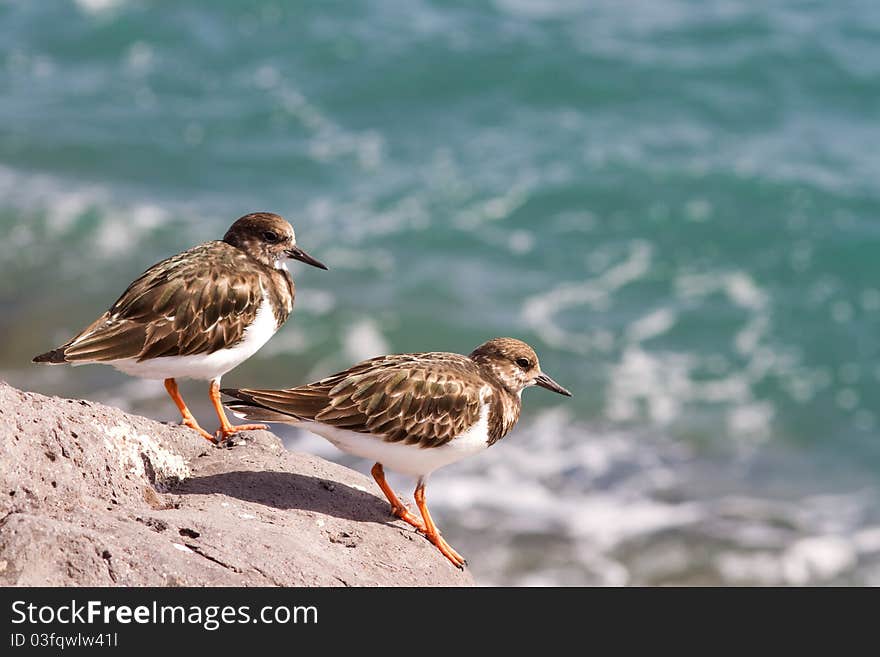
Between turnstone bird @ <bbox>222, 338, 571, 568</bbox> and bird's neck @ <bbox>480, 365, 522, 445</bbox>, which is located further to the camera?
bird's neck @ <bbox>480, 365, 522, 445</bbox>

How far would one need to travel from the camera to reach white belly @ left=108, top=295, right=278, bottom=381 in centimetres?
855

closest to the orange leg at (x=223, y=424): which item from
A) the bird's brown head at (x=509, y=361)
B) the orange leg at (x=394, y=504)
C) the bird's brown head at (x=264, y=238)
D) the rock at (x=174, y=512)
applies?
the rock at (x=174, y=512)

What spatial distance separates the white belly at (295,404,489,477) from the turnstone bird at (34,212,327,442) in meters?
1.14

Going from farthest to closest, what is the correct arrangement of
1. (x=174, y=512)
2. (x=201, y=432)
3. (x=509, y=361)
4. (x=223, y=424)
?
1. (x=223, y=424)
2. (x=201, y=432)
3. (x=509, y=361)
4. (x=174, y=512)

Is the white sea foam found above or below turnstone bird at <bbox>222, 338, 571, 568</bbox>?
above

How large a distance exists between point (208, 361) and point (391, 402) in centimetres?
167

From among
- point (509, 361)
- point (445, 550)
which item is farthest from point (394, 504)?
point (509, 361)

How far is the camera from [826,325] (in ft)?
69.6

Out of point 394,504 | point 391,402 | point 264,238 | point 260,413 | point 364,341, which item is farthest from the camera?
point 364,341

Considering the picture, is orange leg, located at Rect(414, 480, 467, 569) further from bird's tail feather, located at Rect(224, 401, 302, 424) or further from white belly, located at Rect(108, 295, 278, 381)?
white belly, located at Rect(108, 295, 278, 381)

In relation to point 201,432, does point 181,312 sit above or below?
above

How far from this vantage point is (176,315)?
8.50 m

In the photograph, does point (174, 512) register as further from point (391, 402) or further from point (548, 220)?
point (548, 220)

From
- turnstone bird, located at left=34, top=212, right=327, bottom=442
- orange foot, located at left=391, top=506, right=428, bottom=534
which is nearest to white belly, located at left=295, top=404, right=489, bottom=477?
orange foot, located at left=391, top=506, right=428, bottom=534
